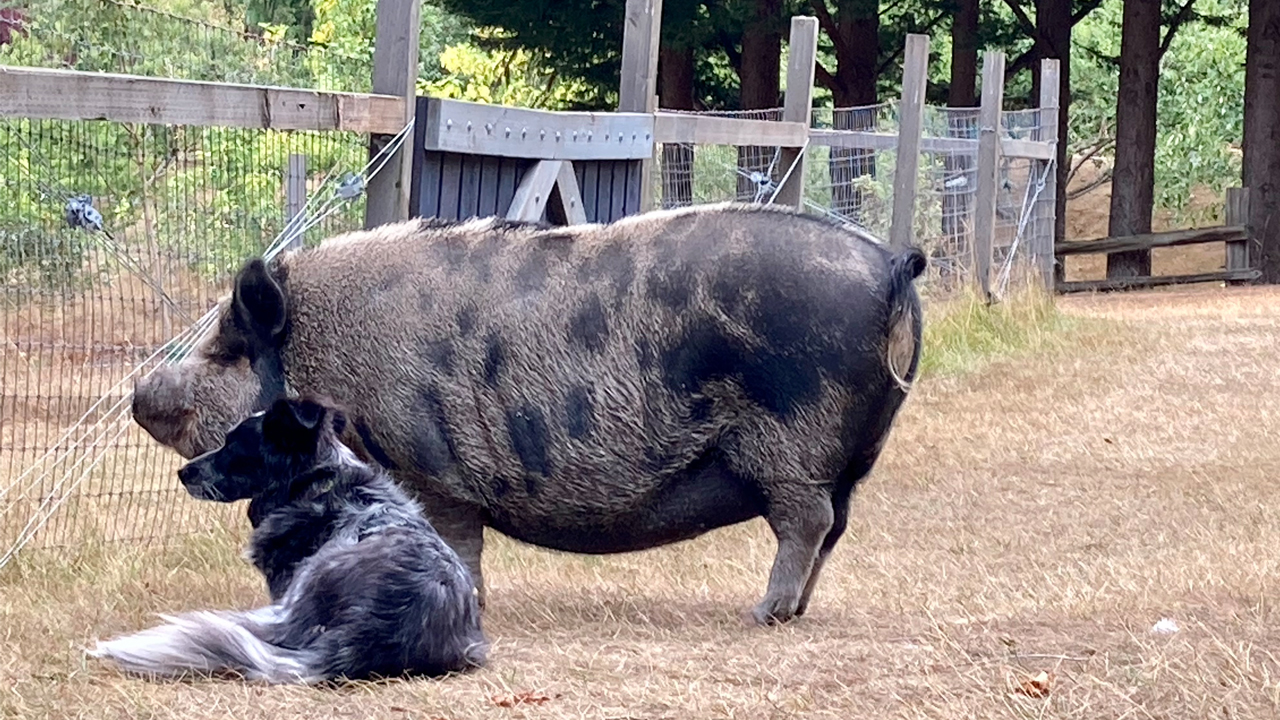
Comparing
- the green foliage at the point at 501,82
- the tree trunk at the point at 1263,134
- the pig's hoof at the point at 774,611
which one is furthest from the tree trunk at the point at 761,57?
the pig's hoof at the point at 774,611

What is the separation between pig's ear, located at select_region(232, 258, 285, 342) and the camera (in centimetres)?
564

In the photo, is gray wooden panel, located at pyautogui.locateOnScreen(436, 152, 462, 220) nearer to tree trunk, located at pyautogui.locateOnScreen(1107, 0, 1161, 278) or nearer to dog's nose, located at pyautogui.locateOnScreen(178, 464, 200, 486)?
dog's nose, located at pyautogui.locateOnScreen(178, 464, 200, 486)

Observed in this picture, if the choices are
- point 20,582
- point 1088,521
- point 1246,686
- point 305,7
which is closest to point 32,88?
point 20,582

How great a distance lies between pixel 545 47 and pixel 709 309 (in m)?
15.4

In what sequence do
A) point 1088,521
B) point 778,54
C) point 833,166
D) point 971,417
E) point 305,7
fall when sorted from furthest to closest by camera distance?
point 305,7 < point 778,54 < point 833,166 < point 971,417 < point 1088,521

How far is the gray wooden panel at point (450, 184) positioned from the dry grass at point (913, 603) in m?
1.41

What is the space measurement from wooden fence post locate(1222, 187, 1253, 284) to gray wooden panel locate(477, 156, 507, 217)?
1806cm

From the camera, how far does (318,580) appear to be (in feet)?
15.6

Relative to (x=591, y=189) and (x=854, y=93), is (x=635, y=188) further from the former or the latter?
(x=854, y=93)

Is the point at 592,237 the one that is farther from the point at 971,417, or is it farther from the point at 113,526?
the point at 971,417

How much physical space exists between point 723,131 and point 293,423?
5.28 m

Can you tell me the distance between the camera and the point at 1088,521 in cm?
830

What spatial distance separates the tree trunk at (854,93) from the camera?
16.0 meters

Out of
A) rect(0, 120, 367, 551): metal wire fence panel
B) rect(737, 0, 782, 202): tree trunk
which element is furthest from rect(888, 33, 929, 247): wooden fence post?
rect(737, 0, 782, 202): tree trunk
